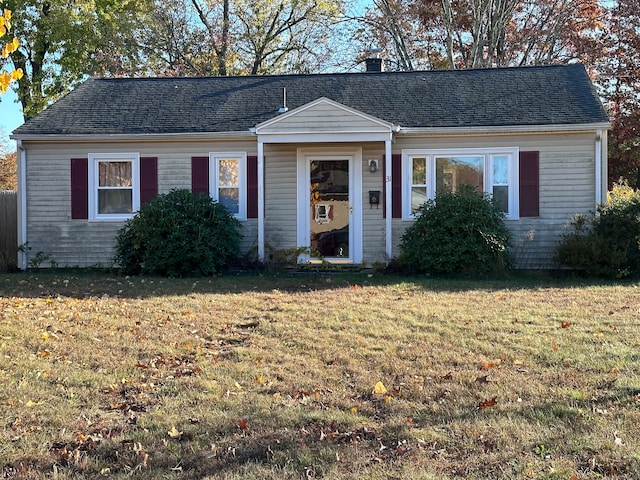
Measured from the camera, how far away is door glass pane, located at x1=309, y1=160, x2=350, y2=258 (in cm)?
1286

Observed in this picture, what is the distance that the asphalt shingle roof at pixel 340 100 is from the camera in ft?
40.9

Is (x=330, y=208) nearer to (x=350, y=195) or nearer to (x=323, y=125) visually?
(x=350, y=195)

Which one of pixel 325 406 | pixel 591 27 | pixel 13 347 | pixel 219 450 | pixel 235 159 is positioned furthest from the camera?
pixel 591 27

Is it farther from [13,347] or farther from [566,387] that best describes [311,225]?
[566,387]

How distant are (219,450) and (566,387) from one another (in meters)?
2.58

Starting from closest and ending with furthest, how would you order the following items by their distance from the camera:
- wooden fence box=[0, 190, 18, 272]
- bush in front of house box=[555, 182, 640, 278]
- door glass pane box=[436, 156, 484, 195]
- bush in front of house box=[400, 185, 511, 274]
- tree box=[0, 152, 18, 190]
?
bush in front of house box=[555, 182, 640, 278] → bush in front of house box=[400, 185, 511, 274] → door glass pane box=[436, 156, 484, 195] → wooden fence box=[0, 190, 18, 272] → tree box=[0, 152, 18, 190]

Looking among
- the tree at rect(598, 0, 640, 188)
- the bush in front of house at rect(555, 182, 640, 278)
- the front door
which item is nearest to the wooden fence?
the front door

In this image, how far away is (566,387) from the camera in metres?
4.47

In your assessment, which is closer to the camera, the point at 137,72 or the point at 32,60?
the point at 32,60

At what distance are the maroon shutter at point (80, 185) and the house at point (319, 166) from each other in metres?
0.02

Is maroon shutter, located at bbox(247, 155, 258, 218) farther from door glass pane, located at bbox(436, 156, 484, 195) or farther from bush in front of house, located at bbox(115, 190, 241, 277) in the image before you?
door glass pane, located at bbox(436, 156, 484, 195)

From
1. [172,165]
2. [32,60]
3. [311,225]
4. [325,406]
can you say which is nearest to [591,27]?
[311,225]

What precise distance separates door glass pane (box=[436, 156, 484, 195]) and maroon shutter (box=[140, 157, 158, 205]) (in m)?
5.89

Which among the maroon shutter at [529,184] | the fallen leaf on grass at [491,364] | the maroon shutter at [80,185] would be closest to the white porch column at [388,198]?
the maroon shutter at [529,184]
